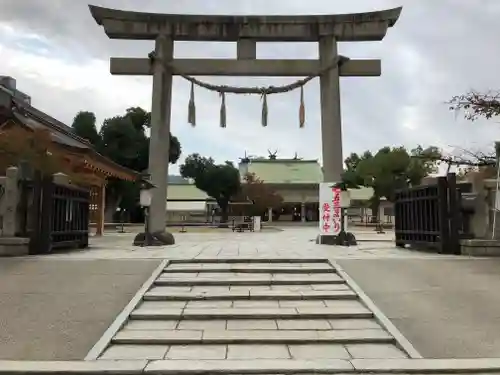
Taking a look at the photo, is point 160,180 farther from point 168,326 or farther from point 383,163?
point 383,163

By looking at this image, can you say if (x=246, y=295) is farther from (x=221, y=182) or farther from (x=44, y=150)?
(x=221, y=182)

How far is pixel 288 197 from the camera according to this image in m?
47.1

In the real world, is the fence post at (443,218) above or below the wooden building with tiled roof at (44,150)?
below

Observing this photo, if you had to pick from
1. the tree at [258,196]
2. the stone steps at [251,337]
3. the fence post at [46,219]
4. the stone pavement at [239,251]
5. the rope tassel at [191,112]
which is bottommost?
the stone steps at [251,337]

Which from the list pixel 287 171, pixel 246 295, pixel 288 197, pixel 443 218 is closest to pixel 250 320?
pixel 246 295

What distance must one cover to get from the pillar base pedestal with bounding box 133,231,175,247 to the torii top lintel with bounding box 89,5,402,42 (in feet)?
18.5

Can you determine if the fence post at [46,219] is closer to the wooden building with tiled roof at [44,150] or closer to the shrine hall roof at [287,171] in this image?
the wooden building with tiled roof at [44,150]

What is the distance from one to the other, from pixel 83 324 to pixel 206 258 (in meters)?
3.41

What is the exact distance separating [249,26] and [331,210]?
18.6 ft

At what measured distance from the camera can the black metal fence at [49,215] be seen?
9.75 meters

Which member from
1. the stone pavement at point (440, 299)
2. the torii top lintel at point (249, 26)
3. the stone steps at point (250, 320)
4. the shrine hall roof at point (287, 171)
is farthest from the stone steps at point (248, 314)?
the shrine hall roof at point (287, 171)

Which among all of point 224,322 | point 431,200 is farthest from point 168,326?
point 431,200

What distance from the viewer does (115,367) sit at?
173 inches

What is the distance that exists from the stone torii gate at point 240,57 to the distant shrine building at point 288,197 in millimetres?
31941
